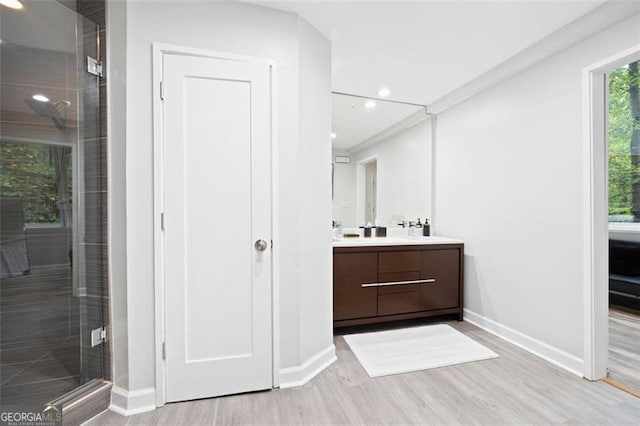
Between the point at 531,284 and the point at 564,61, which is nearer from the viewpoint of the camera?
the point at 564,61

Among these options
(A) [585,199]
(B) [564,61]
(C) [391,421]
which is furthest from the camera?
(B) [564,61]

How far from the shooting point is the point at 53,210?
174 centimetres

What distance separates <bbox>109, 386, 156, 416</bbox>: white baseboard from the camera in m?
1.70

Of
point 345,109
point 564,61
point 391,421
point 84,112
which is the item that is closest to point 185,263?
point 84,112

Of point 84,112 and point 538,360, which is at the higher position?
point 84,112

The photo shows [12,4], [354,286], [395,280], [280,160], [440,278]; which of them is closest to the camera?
[12,4]

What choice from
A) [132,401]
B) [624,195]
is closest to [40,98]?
[132,401]

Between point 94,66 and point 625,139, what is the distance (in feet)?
17.3

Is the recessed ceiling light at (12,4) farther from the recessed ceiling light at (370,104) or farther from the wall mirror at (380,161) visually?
the recessed ceiling light at (370,104)

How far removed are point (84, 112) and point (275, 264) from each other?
1.46 meters

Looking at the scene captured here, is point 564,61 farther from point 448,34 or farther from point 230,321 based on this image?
point 230,321

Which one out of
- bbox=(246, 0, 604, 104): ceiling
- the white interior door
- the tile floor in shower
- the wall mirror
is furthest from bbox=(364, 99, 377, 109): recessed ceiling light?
the tile floor in shower

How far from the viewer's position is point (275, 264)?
192cm

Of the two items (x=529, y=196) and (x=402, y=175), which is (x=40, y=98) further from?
(x=529, y=196)
